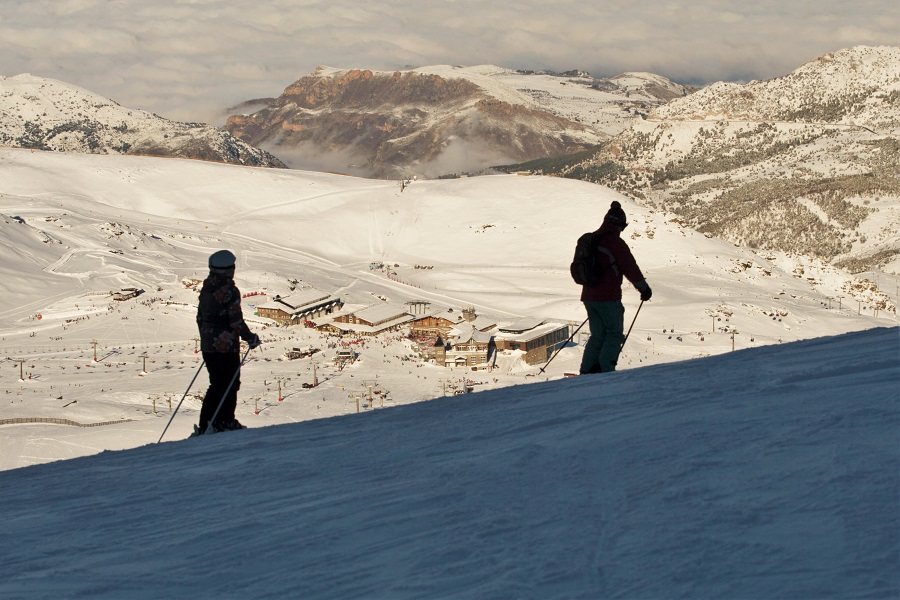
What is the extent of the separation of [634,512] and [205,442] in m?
4.25

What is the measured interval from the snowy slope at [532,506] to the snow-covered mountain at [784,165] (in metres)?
107

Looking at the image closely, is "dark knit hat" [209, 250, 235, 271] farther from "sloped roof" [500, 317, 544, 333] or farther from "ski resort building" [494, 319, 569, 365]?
"sloped roof" [500, 317, 544, 333]

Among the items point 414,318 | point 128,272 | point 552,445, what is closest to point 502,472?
point 552,445

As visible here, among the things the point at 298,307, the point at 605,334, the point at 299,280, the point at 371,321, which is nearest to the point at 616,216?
the point at 605,334

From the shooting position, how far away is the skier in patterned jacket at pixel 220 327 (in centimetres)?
751

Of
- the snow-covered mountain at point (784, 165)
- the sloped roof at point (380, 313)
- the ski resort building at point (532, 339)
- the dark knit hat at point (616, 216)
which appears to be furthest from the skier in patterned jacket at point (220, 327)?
the snow-covered mountain at point (784, 165)

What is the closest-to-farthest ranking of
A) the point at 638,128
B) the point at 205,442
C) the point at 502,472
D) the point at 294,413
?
the point at 502,472 < the point at 205,442 < the point at 294,413 < the point at 638,128

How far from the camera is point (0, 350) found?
31.6 m

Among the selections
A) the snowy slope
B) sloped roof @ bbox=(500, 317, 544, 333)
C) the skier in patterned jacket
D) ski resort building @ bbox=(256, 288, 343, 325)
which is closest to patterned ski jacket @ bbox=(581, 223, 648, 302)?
the snowy slope

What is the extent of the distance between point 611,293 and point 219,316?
3.33 m

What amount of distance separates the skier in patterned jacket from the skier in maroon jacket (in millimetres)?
2933

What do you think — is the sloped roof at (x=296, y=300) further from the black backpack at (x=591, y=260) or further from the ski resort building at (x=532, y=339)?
the black backpack at (x=591, y=260)

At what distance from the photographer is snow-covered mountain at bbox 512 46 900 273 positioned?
125625 mm

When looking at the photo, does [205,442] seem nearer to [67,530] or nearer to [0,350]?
[67,530]
